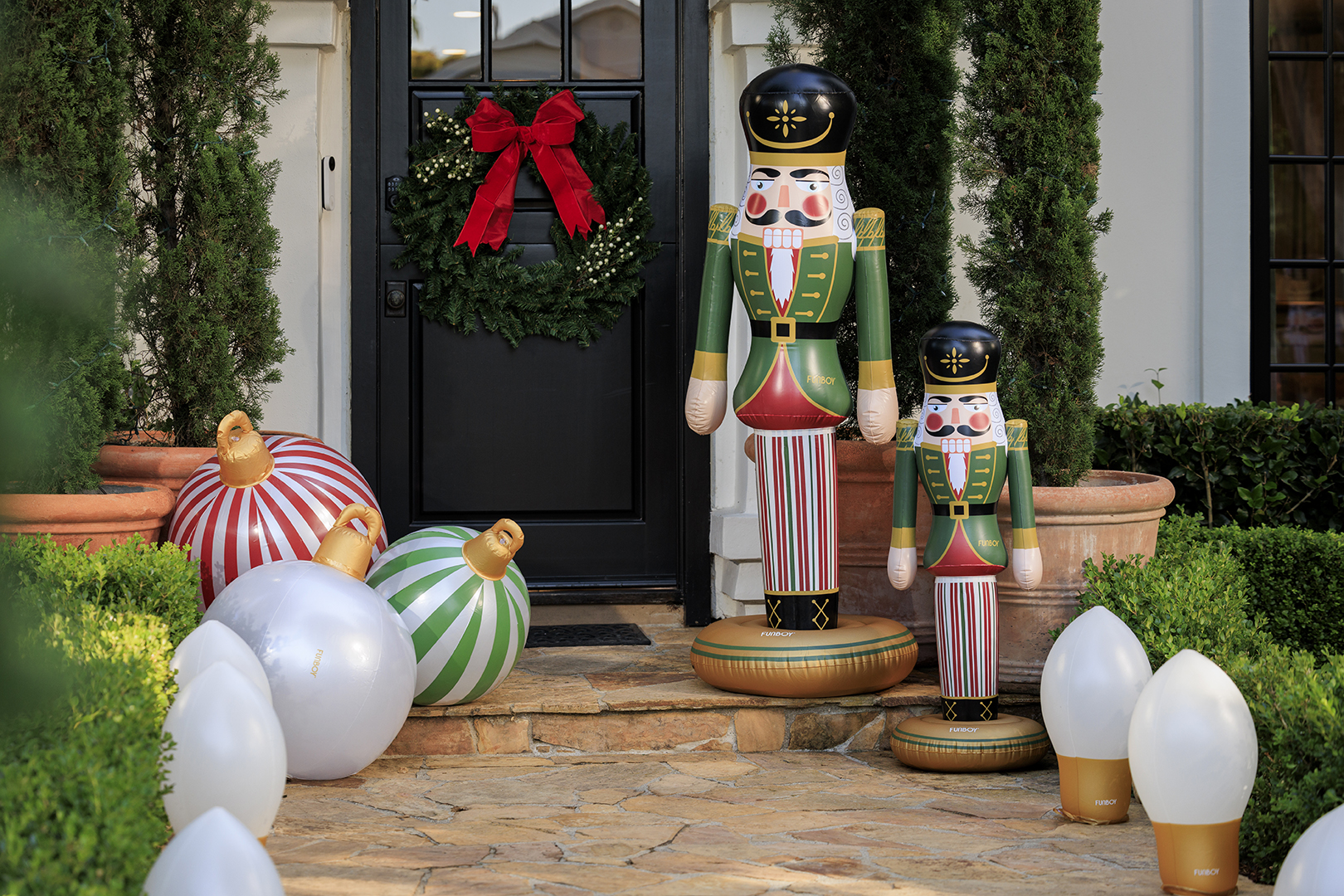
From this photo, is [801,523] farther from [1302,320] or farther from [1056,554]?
[1302,320]

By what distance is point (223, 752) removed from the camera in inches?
81.0

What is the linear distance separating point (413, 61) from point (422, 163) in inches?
18.8

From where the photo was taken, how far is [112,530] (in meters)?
3.22

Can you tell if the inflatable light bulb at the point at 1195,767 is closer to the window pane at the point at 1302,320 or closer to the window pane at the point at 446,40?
the window pane at the point at 446,40

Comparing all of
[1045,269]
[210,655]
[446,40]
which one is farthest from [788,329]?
[446,40]

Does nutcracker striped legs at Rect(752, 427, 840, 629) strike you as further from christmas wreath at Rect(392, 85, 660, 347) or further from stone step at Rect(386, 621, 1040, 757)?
christmas wreath at Rect(392, 85, 660, 347)

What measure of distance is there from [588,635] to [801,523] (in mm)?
1426

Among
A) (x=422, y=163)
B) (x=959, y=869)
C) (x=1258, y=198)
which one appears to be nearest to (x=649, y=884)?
(x=959, y=869)

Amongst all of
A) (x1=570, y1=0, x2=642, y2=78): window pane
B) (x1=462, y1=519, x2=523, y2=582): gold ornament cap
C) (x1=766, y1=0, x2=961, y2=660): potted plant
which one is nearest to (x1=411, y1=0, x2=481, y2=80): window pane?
(x1=570, y1=0, x2=642, y2=78): window pane

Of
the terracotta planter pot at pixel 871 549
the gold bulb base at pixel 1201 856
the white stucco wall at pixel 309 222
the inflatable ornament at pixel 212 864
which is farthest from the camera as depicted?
the white stucco wall at pixel 309 222

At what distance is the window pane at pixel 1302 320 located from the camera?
5602 mm

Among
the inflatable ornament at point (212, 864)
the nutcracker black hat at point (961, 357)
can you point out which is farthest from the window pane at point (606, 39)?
the inflatable ornament at point (212, 864)

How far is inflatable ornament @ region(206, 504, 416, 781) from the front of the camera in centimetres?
274

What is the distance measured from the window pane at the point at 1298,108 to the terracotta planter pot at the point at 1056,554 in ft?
10.1
